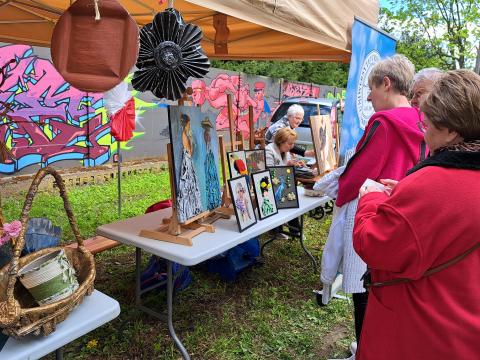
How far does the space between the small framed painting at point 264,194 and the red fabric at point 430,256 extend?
1340mm

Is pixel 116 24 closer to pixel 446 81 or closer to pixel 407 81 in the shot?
pixel 446 81

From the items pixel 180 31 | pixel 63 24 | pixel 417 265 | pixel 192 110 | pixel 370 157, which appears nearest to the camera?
pixel 417 265

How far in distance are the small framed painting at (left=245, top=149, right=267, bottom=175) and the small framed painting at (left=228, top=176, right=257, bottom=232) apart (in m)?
0.38

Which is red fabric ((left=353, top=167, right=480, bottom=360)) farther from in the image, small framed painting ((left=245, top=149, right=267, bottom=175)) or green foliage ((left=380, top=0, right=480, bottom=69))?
green foliage ((left=380, top=0, right=480, bottom=69))

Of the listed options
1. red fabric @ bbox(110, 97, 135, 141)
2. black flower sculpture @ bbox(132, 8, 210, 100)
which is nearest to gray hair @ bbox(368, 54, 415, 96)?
black flower sculpture @ bbox(132, 8, 210, 100)

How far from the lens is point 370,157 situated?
1.90 metres

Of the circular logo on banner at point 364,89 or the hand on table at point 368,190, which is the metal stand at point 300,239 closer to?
the circular logo on banner at point 364,89

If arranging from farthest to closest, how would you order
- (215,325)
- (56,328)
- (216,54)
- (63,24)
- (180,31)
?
(216,54), (215,325), (180,31), (63,24), (56,328)

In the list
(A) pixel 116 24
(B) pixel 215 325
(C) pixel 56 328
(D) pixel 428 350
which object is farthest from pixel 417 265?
(B) pixel 215 325

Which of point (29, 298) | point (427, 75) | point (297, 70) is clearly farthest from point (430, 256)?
point (297, 70)

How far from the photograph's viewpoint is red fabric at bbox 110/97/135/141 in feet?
13.6

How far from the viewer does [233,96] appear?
34.3ft

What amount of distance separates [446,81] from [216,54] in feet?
10.2

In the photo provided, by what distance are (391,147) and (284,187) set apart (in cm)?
109
